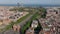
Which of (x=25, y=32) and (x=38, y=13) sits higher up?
(x=38, y=13)

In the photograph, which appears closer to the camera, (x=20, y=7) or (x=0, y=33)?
(x=0, y=33)

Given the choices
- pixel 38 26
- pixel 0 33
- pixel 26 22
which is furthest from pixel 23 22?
pixel 0 33

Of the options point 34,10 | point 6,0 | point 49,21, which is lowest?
point 49,21

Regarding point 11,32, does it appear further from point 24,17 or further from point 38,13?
point 38,13

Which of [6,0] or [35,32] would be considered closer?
[35,32]

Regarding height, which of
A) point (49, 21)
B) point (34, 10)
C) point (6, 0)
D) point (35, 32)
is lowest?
point (35, 32)

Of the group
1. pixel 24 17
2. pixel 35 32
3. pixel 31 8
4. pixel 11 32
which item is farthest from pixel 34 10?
pixel 11 32

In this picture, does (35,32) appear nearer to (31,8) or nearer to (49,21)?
(49,21)

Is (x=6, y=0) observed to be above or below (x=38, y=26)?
above
